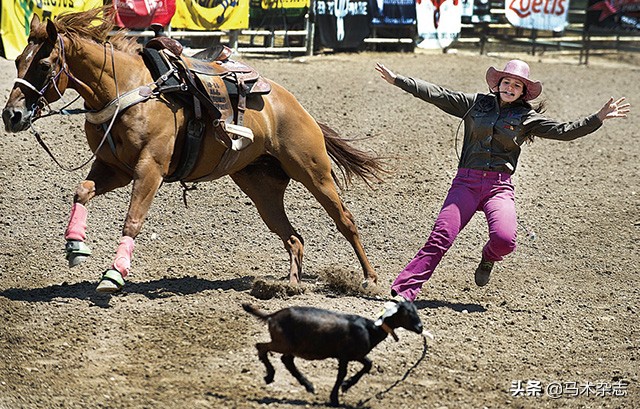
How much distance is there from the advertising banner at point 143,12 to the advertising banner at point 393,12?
546cm

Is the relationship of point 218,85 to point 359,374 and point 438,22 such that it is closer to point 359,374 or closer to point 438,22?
point 359,374

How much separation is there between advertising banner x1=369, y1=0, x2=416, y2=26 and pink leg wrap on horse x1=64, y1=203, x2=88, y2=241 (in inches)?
550

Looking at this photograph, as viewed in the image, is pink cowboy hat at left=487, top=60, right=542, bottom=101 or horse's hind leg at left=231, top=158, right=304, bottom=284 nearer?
pink cowboy hat at left=487, top=60, right=542, bottom=101

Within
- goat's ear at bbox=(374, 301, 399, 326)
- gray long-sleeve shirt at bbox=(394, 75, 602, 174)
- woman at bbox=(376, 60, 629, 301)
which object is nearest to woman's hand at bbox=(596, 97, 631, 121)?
woman at bbox=(376, 60, 629, 301)

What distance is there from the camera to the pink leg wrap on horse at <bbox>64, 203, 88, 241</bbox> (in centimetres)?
577

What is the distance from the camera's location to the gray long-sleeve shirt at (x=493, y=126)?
639 cm

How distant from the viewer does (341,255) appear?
7.94 meters

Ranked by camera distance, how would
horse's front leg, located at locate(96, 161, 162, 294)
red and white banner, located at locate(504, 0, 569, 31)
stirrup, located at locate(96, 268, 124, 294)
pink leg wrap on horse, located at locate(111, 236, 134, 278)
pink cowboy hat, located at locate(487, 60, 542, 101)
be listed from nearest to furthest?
stirrup, located at locate(96, 268, 124, 294) → pink leg wrap on horse, located at locate(111, 236, 134, 278) → horse's front leg, located at locate(96, 161, 162, 294) → pink cowboy hat, located at locate(487, 60, 542, 101) → red and white banner, located at locate(504, 0, 569, 31)

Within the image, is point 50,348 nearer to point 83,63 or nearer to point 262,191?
point 83,63

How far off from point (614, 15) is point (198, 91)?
16965 mm

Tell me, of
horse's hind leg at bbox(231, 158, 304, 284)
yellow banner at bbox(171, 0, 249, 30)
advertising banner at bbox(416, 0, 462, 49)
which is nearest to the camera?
horse's hind leg at bbox(231, 158, 304, 284)

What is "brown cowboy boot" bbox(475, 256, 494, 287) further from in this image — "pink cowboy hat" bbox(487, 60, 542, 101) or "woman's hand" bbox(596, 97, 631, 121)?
"woman's hand" bbox(596, 97, 631, 121)

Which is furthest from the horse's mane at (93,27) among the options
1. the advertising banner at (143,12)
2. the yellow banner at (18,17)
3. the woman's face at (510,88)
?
the advertising banner at (143,12)

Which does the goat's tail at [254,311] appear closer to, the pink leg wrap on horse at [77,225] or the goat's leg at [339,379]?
the goat's leg at [339,379]
